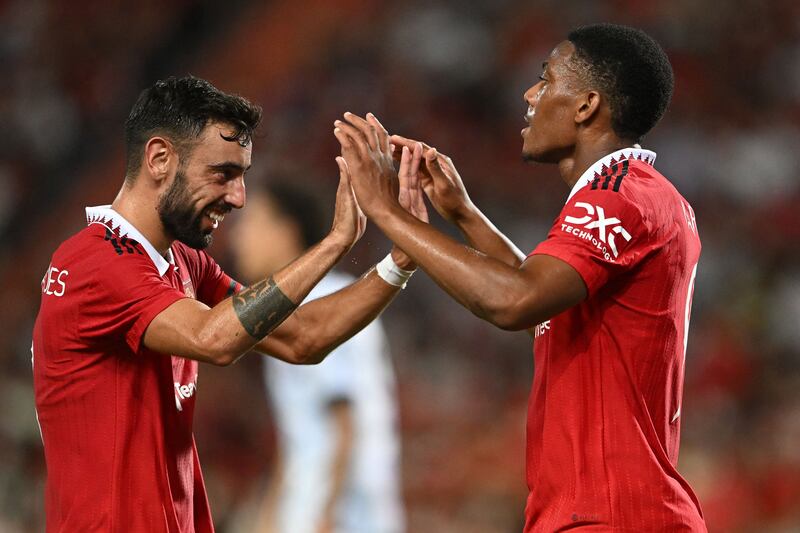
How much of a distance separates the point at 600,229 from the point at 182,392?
1.30 metres

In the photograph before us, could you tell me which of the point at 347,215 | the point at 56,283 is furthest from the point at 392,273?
the point at 56,283

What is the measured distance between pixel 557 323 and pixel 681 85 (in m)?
6.18

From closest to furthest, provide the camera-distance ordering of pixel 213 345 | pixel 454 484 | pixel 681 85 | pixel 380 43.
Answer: pixel 213 345 → pixel 454 484 → pixel 681 85 → pixel 380 43

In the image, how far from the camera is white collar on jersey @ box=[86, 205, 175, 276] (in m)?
3.15

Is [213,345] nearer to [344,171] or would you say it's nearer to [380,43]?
[344,171]

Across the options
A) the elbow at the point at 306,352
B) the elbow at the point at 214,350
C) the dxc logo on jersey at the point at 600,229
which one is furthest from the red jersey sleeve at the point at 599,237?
the elbow at the point at 306,352

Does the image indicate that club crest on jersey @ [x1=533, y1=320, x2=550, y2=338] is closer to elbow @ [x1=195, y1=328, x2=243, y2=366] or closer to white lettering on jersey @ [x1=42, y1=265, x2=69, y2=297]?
elbow @ [x1=195, y1=328, x2=243, y2=366]

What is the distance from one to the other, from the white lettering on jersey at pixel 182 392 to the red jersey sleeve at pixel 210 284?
0.40m

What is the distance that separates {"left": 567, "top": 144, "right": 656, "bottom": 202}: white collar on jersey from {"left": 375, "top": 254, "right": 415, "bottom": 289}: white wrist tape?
2.28 feet

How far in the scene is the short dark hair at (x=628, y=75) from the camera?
10.1 feet

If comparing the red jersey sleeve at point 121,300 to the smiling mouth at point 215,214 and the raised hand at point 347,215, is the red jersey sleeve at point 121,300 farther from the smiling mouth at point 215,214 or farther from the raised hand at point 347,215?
the raised hand at point 347,215

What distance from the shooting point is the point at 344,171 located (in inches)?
130

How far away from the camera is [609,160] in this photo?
3.03m

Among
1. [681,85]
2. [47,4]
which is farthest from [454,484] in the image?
[47,4]
